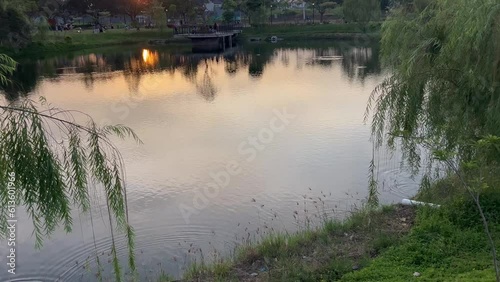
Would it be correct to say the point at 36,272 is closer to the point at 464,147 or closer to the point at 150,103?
the point at 464,147

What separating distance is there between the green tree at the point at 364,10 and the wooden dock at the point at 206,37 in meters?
9.35

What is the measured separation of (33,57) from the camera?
2836cm

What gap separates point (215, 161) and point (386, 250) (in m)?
5.08

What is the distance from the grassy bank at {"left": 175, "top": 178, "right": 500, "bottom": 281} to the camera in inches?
174

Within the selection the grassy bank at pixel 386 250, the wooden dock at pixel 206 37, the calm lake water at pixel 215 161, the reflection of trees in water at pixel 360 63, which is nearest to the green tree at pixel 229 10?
the wooden dock at pixel 206 37

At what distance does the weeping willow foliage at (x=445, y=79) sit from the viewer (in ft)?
15.3

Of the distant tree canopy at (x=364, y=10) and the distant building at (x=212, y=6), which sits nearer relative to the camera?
the distant tree canopy at (x=364, y=10)

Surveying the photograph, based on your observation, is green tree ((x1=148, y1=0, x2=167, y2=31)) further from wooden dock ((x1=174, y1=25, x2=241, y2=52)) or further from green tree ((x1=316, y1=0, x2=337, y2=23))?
green tree ((x1=316, y1=0, x2=337, y2=23))

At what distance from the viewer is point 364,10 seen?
35438mm

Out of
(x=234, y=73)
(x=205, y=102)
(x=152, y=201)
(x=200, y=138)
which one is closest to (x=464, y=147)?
(x=152, y=201)

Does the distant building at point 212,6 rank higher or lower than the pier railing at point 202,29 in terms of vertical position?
higher

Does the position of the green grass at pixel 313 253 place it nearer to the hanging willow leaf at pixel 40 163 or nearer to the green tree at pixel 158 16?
the hanging willow leaf at pixel 40 163

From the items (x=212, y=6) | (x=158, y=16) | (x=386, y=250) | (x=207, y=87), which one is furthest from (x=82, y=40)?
(x=386, y=250)

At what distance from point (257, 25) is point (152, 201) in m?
36.1
